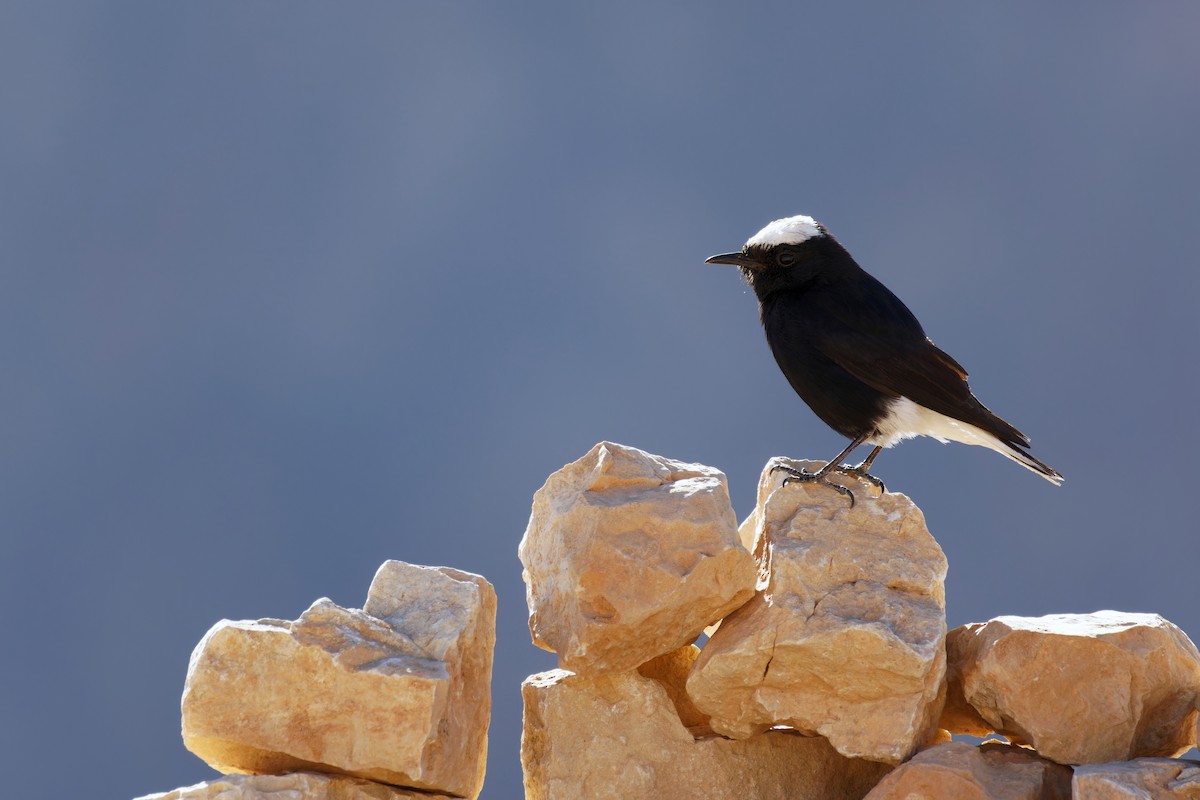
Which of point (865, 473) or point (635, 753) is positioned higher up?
point (865, 473)

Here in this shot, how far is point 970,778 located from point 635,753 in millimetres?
1348

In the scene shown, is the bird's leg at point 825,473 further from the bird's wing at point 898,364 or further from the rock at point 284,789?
the rock at point 284,789

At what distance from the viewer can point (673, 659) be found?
209 inches

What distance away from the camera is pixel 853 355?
5.50 meters

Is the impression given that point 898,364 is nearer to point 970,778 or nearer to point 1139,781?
point 970,778

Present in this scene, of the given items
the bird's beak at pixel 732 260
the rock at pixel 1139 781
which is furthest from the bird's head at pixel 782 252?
the rock at pixel 1139 781

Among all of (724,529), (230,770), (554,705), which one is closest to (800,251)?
(724,529)

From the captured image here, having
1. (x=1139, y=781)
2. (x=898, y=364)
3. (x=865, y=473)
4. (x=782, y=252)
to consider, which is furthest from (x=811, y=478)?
(x=1139, y=781)

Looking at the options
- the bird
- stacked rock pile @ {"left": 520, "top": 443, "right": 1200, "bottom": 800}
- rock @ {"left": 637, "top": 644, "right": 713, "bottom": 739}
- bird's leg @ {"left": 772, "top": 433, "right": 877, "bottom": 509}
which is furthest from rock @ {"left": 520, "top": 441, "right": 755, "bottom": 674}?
the bird

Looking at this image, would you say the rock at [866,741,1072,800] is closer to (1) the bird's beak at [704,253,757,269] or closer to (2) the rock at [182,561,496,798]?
(2) the rock at [182,561,496,798]

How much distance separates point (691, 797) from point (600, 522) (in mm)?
1245

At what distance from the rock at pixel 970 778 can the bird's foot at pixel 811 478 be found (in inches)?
45.4

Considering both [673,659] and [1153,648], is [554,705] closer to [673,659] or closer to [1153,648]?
[673,659]

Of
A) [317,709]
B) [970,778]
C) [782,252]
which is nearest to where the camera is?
[970,778]
